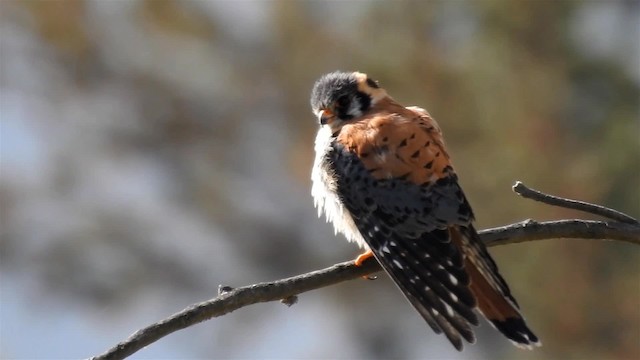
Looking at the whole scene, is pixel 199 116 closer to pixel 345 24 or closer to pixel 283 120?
pixel 283 120

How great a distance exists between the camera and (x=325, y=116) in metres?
3.00

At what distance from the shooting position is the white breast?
8.84 feet

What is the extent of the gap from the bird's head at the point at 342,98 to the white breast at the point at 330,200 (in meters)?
0.18

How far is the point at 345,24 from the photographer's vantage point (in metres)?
6.58

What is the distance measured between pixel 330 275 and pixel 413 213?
46cm

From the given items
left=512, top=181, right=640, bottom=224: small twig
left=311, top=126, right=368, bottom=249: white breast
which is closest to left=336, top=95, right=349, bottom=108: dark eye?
left=311, top=126, right=368, bottom=249: white breast

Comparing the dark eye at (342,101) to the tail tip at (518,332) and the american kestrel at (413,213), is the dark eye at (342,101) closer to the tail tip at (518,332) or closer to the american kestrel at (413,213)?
the american kestrel at (413,213)

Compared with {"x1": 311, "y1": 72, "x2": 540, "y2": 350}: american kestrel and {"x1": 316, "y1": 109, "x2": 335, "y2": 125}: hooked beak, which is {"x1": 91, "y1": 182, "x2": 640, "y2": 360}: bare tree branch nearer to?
{"x1": 311, "y1": 72, "x2": 540, "y2": 350}: american kestrel

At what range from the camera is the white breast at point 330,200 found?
270cm

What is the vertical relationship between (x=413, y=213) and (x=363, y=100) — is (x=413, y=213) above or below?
Answer: below

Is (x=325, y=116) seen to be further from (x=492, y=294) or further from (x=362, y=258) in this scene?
(x=492, y=294)

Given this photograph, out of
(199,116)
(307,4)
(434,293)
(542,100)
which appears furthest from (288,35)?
(434,293)

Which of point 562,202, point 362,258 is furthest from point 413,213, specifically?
point 562,202

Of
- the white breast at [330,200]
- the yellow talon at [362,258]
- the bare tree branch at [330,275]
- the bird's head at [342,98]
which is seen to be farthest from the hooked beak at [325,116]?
the bare tree branch at [330,275]
